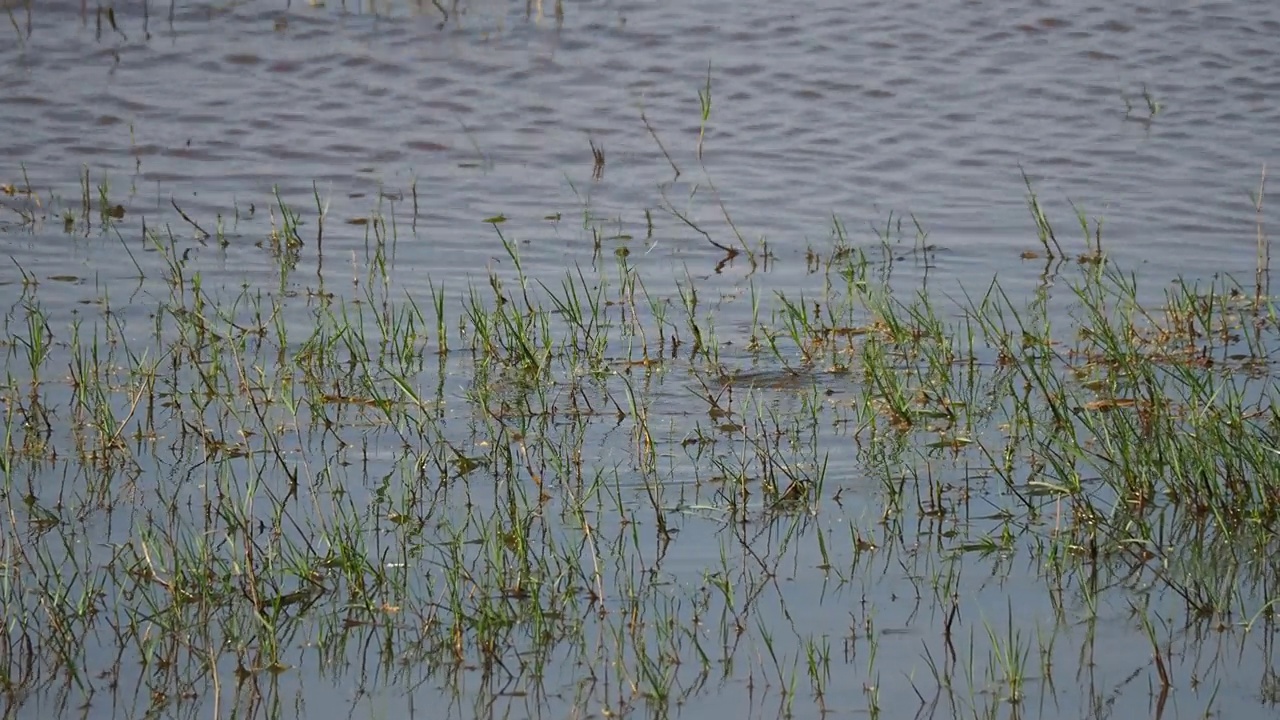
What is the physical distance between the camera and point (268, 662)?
3717 millimetres

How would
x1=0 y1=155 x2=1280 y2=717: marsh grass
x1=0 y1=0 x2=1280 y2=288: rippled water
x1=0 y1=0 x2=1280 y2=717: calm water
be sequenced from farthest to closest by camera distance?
x1=0 y1=0 x2=1280 y2=288: rippled water < x1=0 y1=0 x2=1280 y2=717: calm water < x1=0 y1=155 x2=1280 y2=717: marsh grass

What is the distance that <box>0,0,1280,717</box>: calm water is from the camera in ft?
27.7

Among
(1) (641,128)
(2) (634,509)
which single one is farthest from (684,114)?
(2) (634,509)

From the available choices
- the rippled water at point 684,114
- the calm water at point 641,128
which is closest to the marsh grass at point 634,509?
the calm water at point 641,128

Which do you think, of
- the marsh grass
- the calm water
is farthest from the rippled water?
the marsh grass

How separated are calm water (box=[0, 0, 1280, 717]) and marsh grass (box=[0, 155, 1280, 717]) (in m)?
1.00

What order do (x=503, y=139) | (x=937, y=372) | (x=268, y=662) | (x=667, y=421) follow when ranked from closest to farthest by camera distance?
(x=268, y=662) → (x=667, y=421) → (x=937, y=372) → (x=503, y=139)

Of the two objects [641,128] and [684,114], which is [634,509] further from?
[684,114]

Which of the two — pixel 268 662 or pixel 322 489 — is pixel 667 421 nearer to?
pixel 322 489

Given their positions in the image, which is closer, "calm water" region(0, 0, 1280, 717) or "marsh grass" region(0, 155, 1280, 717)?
"marsh grass" region(0, 155, 1280, 717)

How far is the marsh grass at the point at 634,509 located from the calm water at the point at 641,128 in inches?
39.2

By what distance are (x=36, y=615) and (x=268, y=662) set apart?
2.05 ft

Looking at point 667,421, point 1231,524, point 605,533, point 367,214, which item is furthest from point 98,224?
point 1231,524

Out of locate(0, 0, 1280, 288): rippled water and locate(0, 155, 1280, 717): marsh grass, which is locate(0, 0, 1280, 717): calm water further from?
locate(0, 155, 1280, 717): marsh grass
